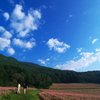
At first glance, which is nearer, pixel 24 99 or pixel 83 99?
pixel 24 99

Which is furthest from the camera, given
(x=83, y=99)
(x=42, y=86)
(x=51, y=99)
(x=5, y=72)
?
(x=5, y=72)

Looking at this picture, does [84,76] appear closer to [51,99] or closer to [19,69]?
[19,69]

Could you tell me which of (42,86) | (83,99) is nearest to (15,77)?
(42,86)

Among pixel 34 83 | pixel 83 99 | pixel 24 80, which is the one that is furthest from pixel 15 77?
pixel 83 99

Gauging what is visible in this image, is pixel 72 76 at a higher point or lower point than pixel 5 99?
higher

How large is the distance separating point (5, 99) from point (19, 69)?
340ft

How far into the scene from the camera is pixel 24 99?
16.1 meters

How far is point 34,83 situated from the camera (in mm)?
74188

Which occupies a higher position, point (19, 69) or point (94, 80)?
point (19, 69)

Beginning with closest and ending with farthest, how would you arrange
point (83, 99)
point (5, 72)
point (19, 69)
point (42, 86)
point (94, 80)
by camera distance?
1. point (83, 99)
2. point (42, 86)
3. point (5, 72)
4. point (19, 69)
5. point (94, 80)

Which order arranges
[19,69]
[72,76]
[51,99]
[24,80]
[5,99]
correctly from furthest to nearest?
[72,76]
[19,69]
[24,80]
[51,99]
[5,99]

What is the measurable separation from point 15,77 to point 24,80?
22.7 feet

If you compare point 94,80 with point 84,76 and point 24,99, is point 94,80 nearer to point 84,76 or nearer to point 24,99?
point 84,76

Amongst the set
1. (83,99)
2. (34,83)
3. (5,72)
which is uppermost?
(5,72)
